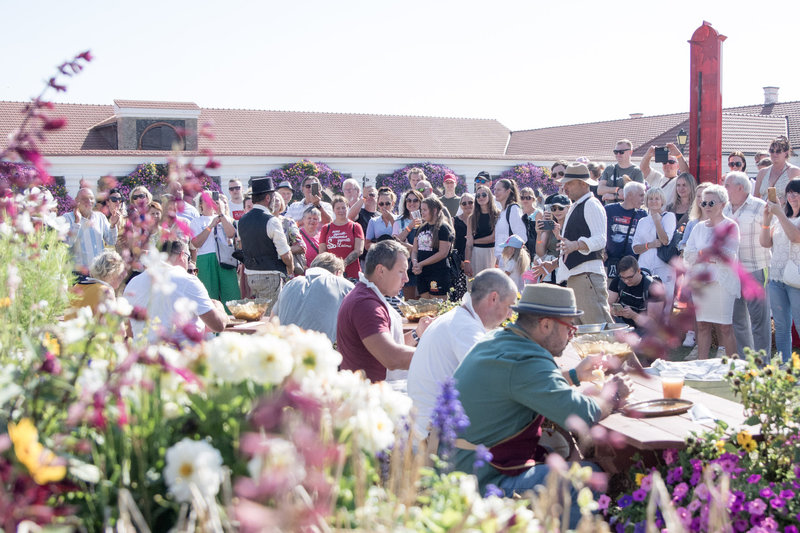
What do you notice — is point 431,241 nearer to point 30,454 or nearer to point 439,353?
point 439,353

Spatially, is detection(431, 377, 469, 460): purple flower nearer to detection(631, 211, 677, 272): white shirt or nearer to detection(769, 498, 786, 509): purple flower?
detection(769, 498, 786, 509): purple flower

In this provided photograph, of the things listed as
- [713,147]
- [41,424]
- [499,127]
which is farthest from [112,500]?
[499,127]

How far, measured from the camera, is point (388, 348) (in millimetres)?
4258

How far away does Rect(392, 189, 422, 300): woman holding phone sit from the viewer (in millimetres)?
8523

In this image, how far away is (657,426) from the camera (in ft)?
10.7

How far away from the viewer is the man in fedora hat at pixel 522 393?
3.21 m

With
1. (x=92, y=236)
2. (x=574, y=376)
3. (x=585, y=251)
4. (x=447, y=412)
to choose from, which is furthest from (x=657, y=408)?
(x=92, y=236)

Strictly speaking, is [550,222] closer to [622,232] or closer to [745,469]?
[622,232]

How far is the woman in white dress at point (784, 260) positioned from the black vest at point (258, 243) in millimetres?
4363

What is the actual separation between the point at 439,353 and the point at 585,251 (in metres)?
2.92

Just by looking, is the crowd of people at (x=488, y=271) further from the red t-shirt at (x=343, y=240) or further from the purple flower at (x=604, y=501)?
the purple flower at (x=604, y=501)

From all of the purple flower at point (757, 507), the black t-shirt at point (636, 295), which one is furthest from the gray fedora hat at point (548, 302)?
the black t-shirt at point (636, 295)

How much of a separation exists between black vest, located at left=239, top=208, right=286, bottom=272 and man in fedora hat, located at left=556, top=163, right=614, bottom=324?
109 inches

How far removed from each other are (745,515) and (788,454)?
30 cm
